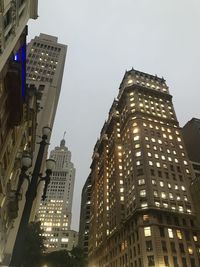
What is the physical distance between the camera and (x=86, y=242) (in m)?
129

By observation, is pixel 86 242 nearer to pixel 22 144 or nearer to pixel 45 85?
pixel 45 85

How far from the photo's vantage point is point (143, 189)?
81.2 meters

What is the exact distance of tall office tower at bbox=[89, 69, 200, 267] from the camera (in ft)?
232

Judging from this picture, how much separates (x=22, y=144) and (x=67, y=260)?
24.7 m

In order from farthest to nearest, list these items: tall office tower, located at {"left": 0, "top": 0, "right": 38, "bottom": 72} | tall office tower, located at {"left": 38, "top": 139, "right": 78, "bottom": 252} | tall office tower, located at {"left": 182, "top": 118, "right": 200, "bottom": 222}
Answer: tall office tower, located at {"left": 38, "top": 139, "right": 78, "bottom": 252} < tall office tower, located at {"left": 182, "top": 118, "right": 200, "bottom": 222} < tall office tower, located at {"left": 0, "top": 0, "right": 38, "bottom": 72}

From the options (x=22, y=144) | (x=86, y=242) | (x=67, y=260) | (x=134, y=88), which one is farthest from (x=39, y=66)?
(x=86, y=242)

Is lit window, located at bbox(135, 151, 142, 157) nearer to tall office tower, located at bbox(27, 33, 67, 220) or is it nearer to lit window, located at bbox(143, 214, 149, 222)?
lit window, located at bbox(143, 214, 149, 222)

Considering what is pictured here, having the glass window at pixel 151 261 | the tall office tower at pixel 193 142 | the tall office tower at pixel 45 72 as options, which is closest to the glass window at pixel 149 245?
the glass window at pixel 151 261

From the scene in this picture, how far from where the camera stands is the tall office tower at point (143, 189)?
70.6m

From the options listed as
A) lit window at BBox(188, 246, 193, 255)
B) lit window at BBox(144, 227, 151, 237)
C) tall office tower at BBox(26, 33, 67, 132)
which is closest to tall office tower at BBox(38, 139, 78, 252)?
tall office tower at BBox(26, 33, 67, 132)

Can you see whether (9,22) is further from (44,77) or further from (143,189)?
(44,77)

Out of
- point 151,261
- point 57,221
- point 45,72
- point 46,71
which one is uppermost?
point 46,71

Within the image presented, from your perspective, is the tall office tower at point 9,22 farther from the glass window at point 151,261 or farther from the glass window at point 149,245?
the glass window at point 149,245

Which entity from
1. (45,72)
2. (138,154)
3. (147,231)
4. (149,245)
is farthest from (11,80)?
(45,72)
